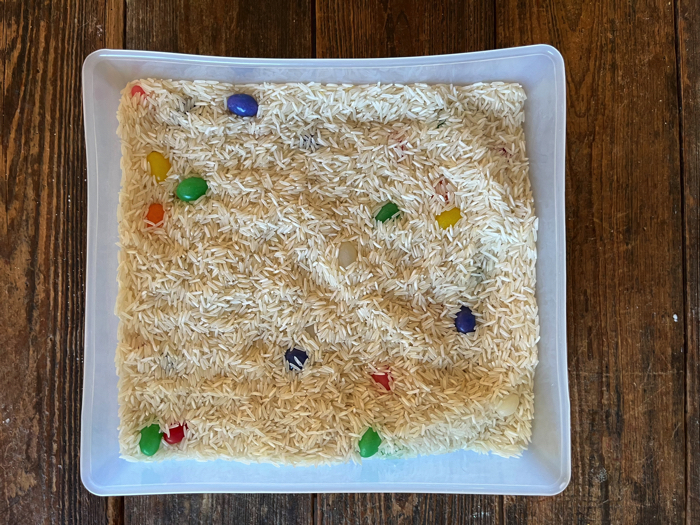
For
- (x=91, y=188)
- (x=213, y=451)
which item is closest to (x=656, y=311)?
(x=213, y=451)

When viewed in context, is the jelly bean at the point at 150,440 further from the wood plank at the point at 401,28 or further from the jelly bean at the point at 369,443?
the wood plank at the point at 401,28

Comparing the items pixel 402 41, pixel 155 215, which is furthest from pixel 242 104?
pixel 402 41

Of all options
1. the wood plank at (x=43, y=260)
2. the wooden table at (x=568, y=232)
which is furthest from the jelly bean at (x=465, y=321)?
the wood plank at (x=43, y=260)

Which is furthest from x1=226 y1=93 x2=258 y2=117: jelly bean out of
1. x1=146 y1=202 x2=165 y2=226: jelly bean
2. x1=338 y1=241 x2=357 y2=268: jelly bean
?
x1=338 y1=241 x2=357 y2=268: jelly bean

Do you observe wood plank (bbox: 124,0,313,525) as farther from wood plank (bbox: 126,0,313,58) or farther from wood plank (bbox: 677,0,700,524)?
wood plank (bbox: 677,0,700,524)

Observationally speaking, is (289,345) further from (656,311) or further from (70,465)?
(656,311)

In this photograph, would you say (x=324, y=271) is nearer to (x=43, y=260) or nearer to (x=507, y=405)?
(x=507, y=405)
